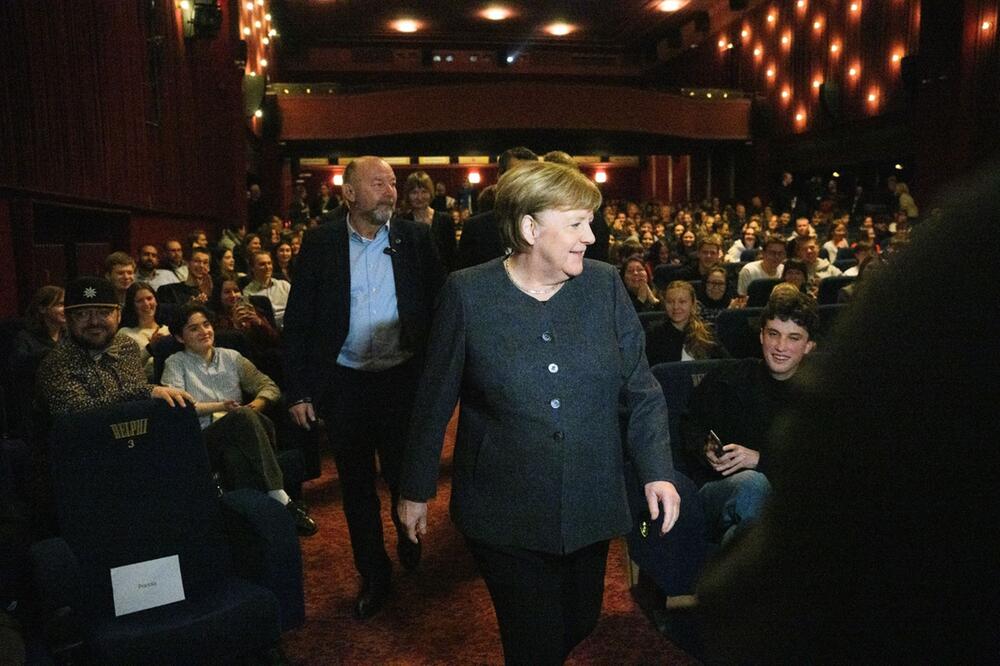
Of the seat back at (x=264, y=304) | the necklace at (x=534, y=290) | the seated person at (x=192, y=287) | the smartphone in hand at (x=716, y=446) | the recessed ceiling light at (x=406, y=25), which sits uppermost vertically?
the recessed ceiling light at (x=406, y=25)

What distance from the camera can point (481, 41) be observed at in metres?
25.5

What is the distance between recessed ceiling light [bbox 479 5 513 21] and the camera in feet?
73.6

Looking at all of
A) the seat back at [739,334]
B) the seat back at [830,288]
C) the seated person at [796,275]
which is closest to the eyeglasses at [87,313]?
the seat back at [739,334]

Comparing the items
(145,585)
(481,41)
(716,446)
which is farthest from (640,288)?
(481,41)

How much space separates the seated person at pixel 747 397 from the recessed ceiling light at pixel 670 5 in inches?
806

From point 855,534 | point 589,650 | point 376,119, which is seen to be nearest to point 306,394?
point 589,650

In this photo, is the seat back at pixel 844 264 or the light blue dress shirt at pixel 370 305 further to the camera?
the seat back at pixel 844 264

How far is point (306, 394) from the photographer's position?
288cm

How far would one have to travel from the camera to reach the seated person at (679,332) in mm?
4355

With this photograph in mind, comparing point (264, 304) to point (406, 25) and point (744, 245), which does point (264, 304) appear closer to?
point (744, 245)

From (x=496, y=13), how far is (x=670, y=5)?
467cm

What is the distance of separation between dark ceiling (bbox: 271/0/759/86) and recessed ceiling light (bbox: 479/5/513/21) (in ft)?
0.44

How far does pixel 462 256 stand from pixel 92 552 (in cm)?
160

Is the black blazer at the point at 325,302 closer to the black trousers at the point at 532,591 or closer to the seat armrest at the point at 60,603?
the seat armrest at the point at 60,603
